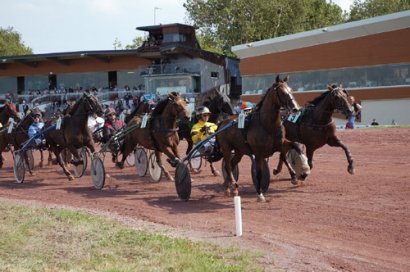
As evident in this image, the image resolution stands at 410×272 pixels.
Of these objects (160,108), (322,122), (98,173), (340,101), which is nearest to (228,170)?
(322,122)

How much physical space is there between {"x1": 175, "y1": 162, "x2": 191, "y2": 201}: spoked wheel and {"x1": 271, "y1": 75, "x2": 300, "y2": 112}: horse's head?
2.44 meters

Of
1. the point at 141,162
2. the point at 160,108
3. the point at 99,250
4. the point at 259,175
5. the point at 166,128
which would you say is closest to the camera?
the point at 99,250

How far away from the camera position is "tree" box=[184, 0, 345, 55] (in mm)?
52906

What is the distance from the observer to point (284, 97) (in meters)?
11.0

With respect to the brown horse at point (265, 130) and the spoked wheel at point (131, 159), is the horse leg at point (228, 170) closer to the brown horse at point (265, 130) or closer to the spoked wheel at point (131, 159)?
the brown horse at point (265, 130)

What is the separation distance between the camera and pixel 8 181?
18.5 metres

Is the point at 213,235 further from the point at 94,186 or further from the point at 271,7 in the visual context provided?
the point at 271,7

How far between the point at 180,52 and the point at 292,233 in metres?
42.1

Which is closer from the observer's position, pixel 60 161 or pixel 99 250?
pixel 99 250

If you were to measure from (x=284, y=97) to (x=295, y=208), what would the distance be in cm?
202

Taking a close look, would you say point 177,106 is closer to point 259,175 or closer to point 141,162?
point 259,175

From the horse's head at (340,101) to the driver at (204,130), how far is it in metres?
2.67

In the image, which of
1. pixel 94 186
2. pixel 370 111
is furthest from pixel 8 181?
pixel 370 111

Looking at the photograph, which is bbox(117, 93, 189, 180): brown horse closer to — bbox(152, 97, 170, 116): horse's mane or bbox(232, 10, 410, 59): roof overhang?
bbox(152, 97, 170, 116): horse's mane
